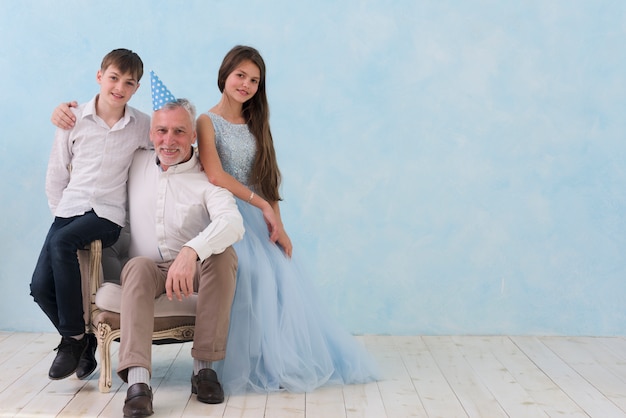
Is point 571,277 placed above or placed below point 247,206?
below

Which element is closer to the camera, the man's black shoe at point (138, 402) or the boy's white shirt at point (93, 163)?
the man's black shoe at point (138, 402)

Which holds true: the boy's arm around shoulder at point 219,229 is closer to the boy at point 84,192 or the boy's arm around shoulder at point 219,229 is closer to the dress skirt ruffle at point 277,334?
the dress skirt ruffle at point 277,334

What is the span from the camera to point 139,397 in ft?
9.07

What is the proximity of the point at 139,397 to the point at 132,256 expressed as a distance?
2.15 feet

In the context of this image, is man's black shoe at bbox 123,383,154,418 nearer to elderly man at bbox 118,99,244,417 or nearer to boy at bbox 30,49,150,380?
elderly man at bbox 118,99,244,417

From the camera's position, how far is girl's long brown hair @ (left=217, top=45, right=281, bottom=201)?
10.9 feet

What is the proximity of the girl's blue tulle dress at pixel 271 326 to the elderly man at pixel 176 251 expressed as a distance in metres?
0.13

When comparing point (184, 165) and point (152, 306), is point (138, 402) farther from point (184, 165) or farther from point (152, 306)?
point (184, 165)

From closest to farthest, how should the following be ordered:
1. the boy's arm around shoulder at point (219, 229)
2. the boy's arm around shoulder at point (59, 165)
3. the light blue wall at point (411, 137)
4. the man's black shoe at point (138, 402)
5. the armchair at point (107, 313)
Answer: the man's black shoe at point (138, 402) < the boy's arm around shoulder at point (219, 229) < the armchair at point (107, 313) < the boy's arm around shoulder at point (59, 165) < the light blue wall at point (411, 137)

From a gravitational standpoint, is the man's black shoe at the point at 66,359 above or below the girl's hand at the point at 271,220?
below

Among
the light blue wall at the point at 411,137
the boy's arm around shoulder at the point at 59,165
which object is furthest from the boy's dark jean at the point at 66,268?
the light blue wall at the point at 411,137

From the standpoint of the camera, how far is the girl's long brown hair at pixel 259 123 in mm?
3316

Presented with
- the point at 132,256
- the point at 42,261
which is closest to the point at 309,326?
the point at 132,256

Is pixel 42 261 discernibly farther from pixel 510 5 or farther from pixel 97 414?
pixel 510 5
